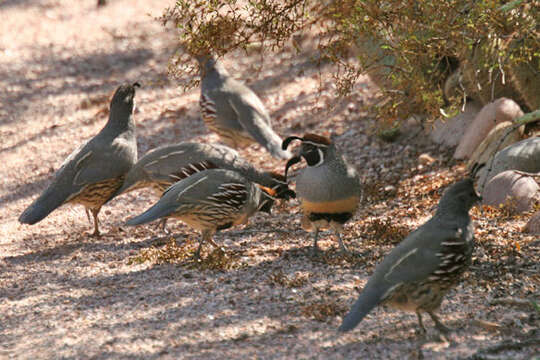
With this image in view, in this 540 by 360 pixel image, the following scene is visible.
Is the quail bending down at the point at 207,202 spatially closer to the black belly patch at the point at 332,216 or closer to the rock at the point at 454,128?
the black belly patch at the point at 332,216

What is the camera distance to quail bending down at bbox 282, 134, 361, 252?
538 cm

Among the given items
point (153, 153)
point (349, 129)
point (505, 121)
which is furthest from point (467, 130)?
point (153, 153)

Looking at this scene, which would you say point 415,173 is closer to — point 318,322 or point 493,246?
point 493,246

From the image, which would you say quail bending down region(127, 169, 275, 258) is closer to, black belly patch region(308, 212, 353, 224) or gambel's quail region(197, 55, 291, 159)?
black belly patch region(308, 212, 353, 224)

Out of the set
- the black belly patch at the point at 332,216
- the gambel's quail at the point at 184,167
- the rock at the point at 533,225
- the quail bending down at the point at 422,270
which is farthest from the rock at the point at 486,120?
the quail bending down at the point at 422,270

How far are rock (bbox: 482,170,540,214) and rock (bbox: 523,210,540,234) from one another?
16.7 inches

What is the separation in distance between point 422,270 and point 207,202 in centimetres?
205

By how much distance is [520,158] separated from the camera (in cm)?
655

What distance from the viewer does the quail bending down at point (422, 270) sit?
3910mm

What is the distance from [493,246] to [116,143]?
3407 millimetres

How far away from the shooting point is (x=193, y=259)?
5562mm

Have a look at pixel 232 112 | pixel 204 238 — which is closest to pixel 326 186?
pixel 204 238

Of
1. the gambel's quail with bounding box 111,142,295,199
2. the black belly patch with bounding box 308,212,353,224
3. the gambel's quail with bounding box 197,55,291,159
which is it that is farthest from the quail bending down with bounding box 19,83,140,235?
the black belly patch with bounding box 308,212,353,224

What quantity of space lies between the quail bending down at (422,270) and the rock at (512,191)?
82.6 inches
